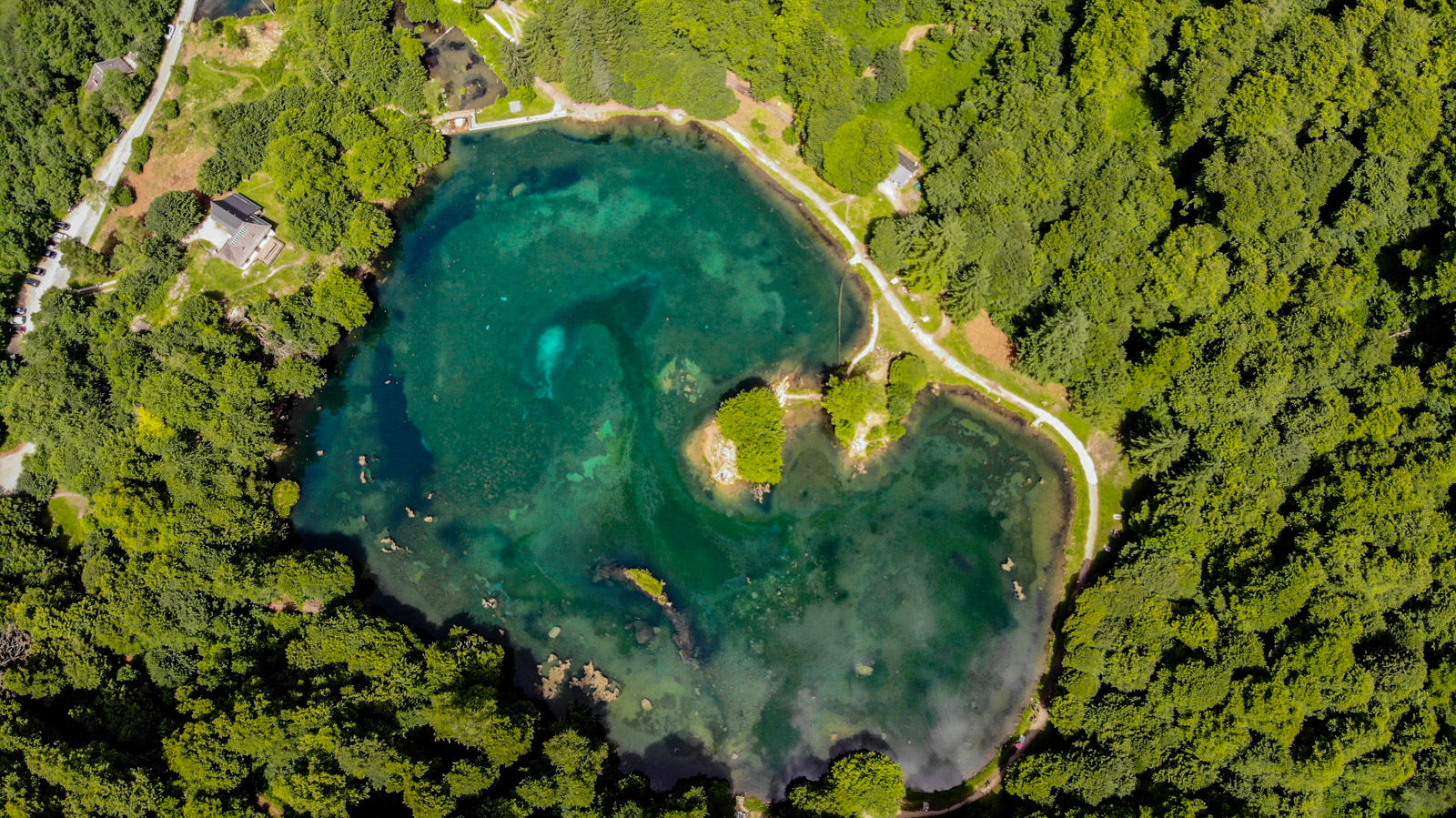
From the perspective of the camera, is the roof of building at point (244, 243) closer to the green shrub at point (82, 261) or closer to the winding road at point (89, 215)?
the green shrub at point (82, 261)

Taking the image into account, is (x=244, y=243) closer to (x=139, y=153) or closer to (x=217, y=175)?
(x=217, y=175)

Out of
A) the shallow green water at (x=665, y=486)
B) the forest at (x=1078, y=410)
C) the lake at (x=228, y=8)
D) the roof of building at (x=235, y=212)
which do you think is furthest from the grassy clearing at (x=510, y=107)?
the lake at (x=228, y=8)

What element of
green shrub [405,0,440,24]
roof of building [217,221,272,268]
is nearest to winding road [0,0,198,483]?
roof of building [217,221,272,268]

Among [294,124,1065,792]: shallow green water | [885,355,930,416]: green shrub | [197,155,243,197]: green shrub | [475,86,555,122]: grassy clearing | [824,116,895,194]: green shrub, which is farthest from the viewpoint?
[475,86,555,122]: grassy clearing

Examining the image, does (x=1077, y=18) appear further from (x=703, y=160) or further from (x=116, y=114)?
(x=116, y=114)

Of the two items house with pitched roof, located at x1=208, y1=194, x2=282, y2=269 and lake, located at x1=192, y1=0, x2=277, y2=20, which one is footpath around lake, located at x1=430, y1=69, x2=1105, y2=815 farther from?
lake, located at x1=192, y1=0, x2=277, y2=20

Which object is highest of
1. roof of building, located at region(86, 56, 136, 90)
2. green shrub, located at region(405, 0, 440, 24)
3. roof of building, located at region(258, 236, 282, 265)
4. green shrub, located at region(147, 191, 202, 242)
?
green shrub, located at region(405, 0, 440, 24)

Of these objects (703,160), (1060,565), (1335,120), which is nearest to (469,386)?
(703,160)
